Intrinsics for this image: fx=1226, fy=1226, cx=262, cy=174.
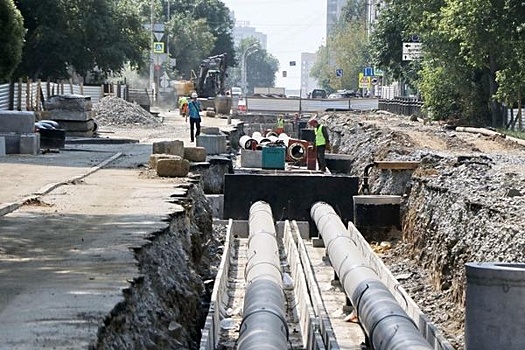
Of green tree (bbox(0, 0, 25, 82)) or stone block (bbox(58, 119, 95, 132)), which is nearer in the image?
stone block (bbox(58, 119, 95, 132))

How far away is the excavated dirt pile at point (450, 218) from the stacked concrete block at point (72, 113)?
10.4m

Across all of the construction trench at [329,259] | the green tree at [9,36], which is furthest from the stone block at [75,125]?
the construction trench at [329,259]

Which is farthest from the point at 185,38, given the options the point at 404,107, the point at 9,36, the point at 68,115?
the point at 68,115

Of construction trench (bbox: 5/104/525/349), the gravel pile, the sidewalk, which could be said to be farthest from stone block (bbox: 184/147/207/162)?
the gravel pile

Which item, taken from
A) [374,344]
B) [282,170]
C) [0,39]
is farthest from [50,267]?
[0,39]

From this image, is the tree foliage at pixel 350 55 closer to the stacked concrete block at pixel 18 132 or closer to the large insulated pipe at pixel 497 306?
the stacked concrete block at pixel 18 132

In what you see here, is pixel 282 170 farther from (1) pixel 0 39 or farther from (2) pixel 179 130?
(2) pixel 179 130

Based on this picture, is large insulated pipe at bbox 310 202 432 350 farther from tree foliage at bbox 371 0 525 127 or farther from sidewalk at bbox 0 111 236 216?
tree foliage at bbox 371 0 525 127

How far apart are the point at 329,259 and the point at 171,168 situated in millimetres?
4348

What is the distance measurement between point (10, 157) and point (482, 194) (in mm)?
12886

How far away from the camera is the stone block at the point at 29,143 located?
30531 millimetres

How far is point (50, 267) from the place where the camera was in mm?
12742

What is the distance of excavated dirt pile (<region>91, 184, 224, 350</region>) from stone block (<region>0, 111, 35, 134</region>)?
10.1 m

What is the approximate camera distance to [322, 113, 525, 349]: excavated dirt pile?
58.7 feet
